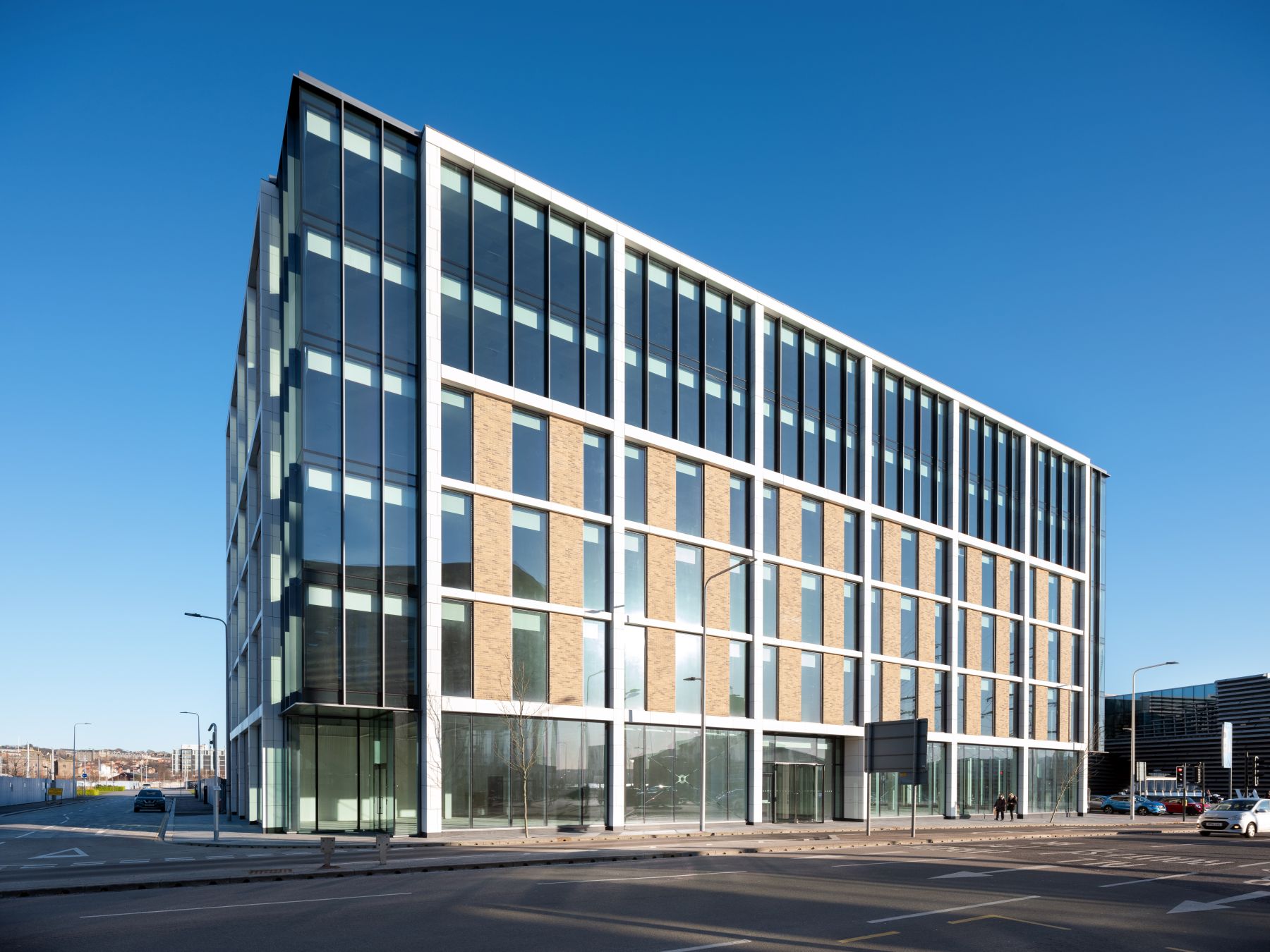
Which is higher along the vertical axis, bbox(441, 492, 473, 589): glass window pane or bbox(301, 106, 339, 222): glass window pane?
bbox(301, 106, 339, 222): glass window pane

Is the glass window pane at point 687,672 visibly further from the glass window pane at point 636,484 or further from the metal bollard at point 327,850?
the metal bollard at point 327,850

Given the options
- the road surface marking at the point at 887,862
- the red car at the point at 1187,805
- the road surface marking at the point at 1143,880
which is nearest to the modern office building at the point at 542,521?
the road surface marking at the point at 887,862

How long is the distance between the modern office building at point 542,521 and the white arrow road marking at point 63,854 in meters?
7.53

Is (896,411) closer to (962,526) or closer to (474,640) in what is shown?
(962,526)

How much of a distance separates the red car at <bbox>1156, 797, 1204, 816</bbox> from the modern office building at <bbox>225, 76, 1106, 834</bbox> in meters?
29.9

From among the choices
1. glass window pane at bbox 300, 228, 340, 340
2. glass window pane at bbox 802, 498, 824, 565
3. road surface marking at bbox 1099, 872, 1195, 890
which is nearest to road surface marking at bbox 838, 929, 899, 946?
road surface marking at bbox 1099, 872, 1195, 890

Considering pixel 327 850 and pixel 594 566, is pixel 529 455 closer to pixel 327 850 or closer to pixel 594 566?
pixel 594 566

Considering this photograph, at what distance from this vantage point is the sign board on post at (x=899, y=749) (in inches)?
1491

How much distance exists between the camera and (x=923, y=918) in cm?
1636

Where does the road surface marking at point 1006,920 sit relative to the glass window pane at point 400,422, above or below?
below

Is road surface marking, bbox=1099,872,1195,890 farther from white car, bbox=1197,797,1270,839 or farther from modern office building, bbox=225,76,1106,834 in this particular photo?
white car, bbox=1197,797,1270,839

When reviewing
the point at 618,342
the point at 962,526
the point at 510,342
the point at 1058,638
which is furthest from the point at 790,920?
the point at 1058,638

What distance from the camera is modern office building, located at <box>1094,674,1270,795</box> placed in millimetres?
95562

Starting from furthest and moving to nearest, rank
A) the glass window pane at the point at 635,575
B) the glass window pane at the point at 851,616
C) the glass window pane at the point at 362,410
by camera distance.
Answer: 1. the glass window pane at the point at 851,616
2. the glass window pane at the point at 635,575
3. the glass window pane at the point at 362,410
